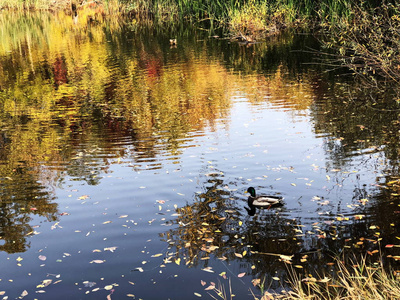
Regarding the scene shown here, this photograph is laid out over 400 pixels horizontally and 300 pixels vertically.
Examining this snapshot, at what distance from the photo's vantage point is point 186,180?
10047 mm

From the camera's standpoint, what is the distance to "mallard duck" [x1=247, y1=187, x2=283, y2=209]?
846 cm

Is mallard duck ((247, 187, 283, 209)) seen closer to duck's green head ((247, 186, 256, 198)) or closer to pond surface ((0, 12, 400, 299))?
duck's green head ((247, 186, 256, 198))

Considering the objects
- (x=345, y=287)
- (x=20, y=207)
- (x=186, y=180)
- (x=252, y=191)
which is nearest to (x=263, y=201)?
(x=252, y=191)

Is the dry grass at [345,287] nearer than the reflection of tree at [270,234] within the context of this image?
Yes

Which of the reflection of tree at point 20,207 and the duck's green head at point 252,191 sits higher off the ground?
the duck's green head at point 252,191

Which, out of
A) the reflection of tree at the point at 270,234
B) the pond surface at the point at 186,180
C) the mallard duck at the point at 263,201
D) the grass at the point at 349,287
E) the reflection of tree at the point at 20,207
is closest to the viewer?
the grass at the point at 349,287

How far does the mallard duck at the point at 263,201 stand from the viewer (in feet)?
27.8

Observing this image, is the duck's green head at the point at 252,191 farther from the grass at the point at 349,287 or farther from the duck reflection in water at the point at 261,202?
the grass at the point at 349,287

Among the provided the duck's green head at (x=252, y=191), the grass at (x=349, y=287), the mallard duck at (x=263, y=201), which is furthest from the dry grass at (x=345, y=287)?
the duck's green head at (x=252, y=191)

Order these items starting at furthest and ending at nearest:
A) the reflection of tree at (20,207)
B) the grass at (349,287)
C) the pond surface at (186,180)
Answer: the reflection of tree at (20,207) → the pond surface at (186,180) → the grass at (349,287)

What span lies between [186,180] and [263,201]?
2.10m

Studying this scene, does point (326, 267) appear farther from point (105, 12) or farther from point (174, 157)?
point (105, 12)

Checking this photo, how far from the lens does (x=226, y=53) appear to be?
2541cm

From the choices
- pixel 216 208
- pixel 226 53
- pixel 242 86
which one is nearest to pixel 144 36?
pixel 226 53
